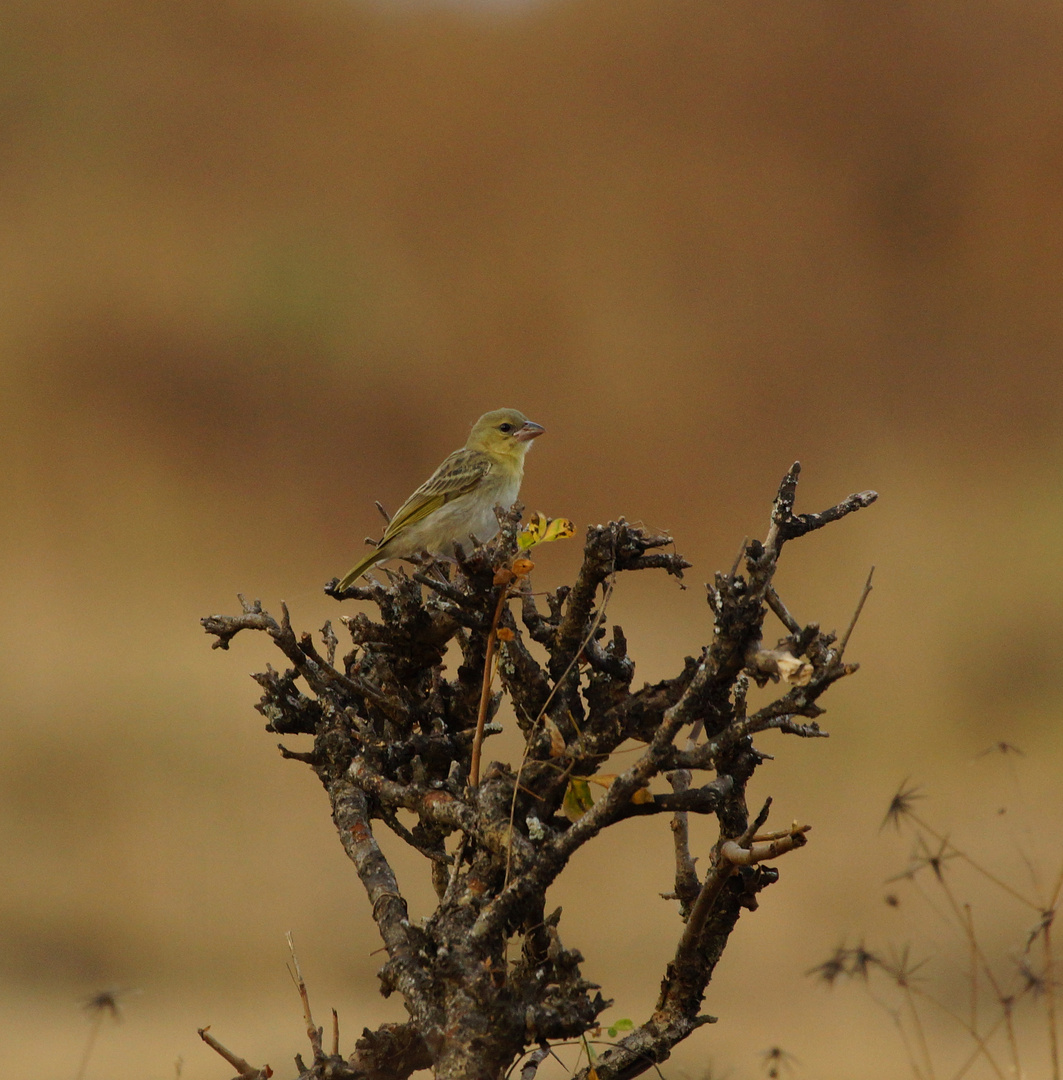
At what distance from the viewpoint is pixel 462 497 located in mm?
2697

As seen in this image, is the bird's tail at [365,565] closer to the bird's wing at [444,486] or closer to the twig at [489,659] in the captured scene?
the bird's wing at [444,486]

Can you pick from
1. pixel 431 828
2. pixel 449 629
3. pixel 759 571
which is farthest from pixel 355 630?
pixel 759 571

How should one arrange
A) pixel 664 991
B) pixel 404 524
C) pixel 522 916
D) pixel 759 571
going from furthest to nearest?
pixel 404 524 < pixel 664 991 < pixel 522 916 < pixel 759 571

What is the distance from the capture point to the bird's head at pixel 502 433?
9.23 ft

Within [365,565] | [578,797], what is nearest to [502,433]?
[365,565]

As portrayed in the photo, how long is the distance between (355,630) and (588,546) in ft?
1.44

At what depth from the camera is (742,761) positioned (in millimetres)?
1363

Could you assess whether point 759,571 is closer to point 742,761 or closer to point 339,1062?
point 742,761

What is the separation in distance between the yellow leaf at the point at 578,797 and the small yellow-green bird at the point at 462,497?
52.2 inches

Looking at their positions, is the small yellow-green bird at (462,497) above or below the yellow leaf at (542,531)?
above

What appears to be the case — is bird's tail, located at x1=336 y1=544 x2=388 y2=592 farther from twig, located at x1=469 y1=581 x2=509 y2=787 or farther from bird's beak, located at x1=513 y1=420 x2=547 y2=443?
twig, located at x1=469 y1=581 x2=509 y2=787

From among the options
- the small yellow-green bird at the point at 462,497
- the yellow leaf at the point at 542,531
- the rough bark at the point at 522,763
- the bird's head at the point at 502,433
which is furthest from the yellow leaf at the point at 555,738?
the bird's head at the point at 502,433


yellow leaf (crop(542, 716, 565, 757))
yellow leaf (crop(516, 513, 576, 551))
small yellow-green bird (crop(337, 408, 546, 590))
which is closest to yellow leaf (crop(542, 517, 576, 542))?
yellow leaf (crop(516, 513, 576, 551))

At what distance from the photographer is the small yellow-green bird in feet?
8.70
